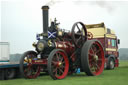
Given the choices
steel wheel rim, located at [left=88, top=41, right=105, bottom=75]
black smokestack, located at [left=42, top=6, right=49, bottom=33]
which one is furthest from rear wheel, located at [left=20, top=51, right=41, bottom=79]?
steel wheel rim, located at [left=88, top=41, right=105, bottom=75]

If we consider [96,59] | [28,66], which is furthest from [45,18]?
[96,59]

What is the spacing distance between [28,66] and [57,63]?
1619mm

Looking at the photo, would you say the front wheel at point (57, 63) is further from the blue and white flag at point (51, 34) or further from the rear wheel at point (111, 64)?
the rear wheel at point (111, 64)

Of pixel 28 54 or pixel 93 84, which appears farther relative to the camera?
pixel 28 54

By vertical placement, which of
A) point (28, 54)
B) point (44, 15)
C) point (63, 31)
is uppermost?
point (44, 15)

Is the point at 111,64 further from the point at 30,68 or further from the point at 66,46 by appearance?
the point at 30,68

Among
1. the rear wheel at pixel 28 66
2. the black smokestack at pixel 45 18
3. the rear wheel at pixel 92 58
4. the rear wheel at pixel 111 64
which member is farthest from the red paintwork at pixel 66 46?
the rear wheel at pixel 111 64

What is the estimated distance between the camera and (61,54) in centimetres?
970

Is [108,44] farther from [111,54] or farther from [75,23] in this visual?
[75,23]

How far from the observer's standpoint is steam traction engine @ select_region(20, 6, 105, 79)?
9.72 metres

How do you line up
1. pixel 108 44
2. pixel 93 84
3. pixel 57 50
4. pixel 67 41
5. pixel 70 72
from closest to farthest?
pixel 93 84 → pixel 57 50 → pixel 67 41 → pixel 70 72 → pixel 108 44

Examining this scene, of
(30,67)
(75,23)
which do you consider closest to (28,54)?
(30,67)

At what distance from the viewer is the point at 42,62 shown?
968cm

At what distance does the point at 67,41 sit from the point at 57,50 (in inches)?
59.7
